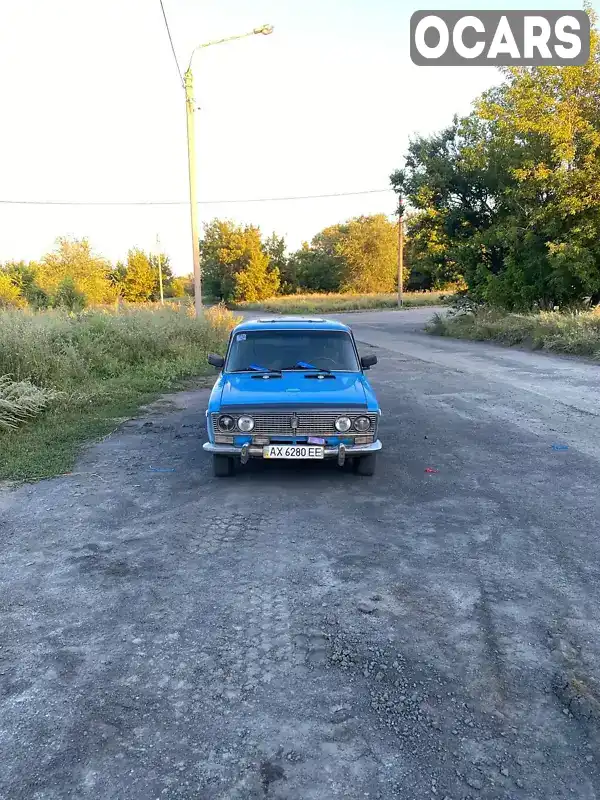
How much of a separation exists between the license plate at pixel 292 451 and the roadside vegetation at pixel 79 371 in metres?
2.55

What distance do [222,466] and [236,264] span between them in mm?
66495

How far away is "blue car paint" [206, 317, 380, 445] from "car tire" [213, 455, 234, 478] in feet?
0.99

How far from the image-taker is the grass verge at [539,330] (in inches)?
661

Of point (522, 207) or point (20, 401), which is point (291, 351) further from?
point (522, 207)

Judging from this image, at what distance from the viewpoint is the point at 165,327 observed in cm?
1653

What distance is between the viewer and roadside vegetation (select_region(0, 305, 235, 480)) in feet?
26.1

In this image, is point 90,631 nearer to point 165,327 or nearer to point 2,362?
point 2,362

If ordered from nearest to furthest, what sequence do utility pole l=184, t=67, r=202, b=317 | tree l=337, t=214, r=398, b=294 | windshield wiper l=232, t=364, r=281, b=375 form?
windshield wiper l=232, t=364, r=281, b=375, utility pole l=184, t=67, r=202, b=317, tree l=337, t=214, r=398, b=294

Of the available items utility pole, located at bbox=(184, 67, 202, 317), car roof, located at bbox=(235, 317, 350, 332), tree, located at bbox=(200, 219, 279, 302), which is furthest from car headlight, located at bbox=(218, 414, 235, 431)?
tree, located at bbox=(200, 219, 279, 302)

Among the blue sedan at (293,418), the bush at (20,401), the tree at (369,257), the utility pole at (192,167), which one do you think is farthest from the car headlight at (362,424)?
the tree at (369,257)

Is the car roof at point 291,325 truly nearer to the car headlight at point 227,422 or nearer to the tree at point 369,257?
the car headlight at point 227,422

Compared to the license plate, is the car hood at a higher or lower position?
higher

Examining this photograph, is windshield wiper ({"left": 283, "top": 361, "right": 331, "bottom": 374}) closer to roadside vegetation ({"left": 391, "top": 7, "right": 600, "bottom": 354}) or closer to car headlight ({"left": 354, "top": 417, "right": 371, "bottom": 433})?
car headlight ({"left": 354, "top": 417, "right": 371, "bottom": 433})

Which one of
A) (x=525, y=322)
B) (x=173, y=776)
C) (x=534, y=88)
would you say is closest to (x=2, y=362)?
(x=173, y=776)
